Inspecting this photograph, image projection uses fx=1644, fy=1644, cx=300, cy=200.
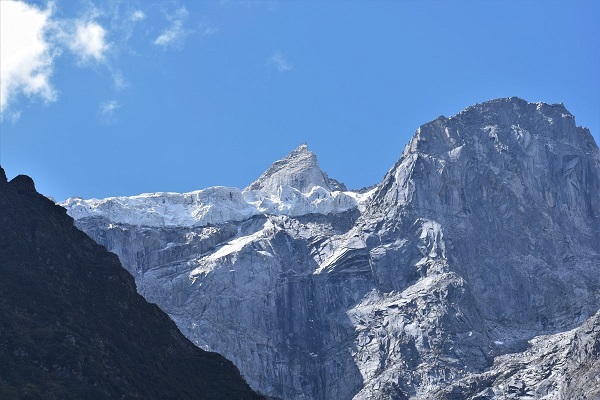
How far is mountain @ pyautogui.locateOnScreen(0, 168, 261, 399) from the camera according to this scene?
140 metres

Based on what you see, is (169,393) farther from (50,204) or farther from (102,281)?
(50,204)

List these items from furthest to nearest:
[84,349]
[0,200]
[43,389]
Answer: [0,200] < [84,349] < [43,389]

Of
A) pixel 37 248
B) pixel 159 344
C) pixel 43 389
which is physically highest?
pixel 37 248

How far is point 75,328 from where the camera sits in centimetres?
14800

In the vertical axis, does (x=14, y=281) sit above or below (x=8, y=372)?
above

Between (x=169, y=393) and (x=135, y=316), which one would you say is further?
(x=135, y=316)

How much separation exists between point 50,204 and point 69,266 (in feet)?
43.9

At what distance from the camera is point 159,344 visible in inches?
6294

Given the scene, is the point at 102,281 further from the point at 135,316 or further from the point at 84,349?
the point at 84,349

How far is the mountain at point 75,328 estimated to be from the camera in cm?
14050

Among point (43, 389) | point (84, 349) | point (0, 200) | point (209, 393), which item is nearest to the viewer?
point (43, 389)

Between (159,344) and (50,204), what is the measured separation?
2229cm

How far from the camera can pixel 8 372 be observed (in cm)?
13712

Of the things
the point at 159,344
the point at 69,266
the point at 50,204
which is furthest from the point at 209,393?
the point at 50,204
